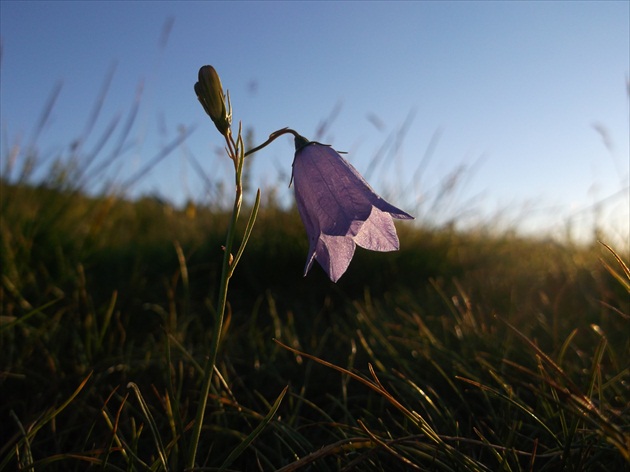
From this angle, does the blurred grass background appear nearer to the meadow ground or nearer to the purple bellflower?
the meadow ground

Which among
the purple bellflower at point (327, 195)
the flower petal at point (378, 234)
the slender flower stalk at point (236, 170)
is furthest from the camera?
the flower petal at point (378, 234)

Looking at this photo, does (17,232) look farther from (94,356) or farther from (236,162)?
(236,162)

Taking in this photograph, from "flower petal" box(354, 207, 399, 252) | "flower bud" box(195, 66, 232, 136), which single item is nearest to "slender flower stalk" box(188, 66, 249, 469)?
"flower bud" box(195, 66, 232, 136)

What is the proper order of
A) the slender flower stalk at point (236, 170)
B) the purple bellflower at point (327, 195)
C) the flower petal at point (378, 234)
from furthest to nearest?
the flower petal at point (378, 234), the purple bellflower at point (327, 195), the slender flower stalk at point (236, 170)

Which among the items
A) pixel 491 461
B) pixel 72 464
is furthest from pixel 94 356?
pixel 491 461

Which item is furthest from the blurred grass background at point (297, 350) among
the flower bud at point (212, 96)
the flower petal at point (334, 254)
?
the flower bud at point (212, 96)

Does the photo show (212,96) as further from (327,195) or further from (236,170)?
(327,195)

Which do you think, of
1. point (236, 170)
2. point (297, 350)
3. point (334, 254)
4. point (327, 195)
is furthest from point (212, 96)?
point (297, 350)

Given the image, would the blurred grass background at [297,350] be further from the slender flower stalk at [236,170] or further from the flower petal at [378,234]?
the flower petal at [378,234]
